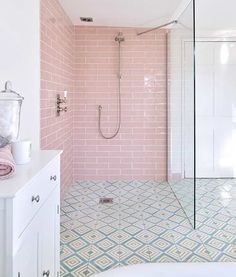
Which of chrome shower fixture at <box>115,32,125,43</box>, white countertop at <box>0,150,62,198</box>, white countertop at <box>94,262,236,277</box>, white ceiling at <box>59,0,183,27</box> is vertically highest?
white ceiling at <box>59,0,183,27</box>

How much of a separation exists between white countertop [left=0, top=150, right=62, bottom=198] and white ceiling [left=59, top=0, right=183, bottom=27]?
238 cm

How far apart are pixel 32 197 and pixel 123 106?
3.48 meters

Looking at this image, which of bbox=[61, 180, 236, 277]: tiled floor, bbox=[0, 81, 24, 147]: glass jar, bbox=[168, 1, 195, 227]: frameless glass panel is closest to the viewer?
bbox=[0, 81, 24, 147]: glass jar

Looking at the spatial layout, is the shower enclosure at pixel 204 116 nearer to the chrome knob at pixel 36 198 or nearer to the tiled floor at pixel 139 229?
the tiled floor at pixel 139 229

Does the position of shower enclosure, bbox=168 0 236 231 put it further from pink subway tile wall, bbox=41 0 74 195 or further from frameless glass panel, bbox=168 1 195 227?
pink subway tile wall, bbox=41 0 74 195

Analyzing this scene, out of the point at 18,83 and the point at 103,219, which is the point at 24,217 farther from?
the point at 103,219

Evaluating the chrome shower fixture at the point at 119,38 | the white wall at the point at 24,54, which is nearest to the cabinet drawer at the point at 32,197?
the white wall at the point at 24,54

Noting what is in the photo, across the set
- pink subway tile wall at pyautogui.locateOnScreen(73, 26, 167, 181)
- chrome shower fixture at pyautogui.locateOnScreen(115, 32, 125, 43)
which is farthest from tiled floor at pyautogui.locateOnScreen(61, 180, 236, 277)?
chrome shower fixture at pyautogui.locateOnScreen(115, 32, 125, 43)

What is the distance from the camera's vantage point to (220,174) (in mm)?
4941

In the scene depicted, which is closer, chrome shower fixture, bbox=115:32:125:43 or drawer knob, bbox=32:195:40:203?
drawer knob, bbox=32:195:40:203

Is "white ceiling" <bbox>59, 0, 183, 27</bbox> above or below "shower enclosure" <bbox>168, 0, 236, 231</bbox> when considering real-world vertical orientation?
above

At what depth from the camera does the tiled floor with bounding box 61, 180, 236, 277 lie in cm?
235

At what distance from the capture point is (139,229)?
290 centimetres

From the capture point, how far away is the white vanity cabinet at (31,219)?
956 mm
